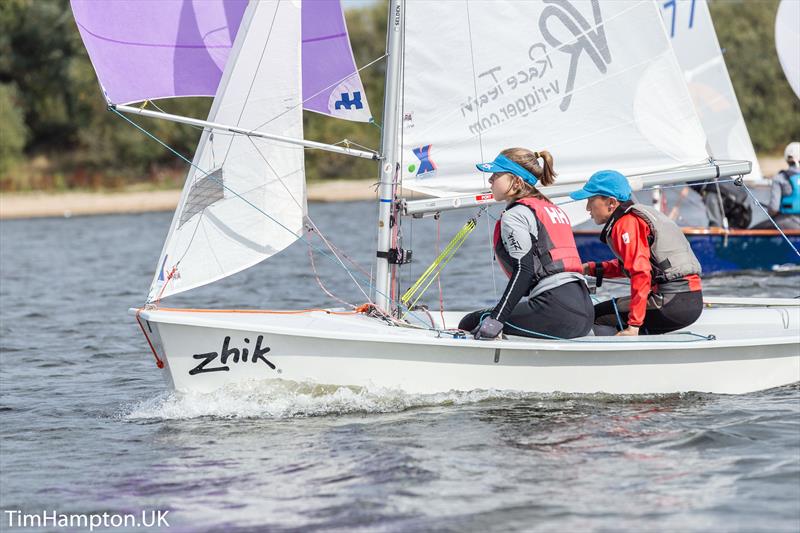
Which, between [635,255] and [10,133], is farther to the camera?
[10,133]

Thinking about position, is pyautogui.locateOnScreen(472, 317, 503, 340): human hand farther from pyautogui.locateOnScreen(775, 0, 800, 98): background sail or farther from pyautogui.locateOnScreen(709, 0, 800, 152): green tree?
pyautogui.locateOnScreen(709, 0, 800, 152): green tree

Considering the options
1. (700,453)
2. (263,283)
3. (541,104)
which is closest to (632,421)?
(700,453)

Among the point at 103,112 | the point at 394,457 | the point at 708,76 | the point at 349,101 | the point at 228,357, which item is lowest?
the point at 394,457

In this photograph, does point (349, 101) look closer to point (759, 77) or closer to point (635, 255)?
point (635, 255)

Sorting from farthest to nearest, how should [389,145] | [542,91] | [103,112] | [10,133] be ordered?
1. [103,112]
2. [10,133]
3. [542,91]
4. [389,145]

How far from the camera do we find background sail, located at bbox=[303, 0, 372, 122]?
7.07 m

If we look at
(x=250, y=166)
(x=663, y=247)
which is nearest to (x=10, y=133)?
(x=250, y=166)

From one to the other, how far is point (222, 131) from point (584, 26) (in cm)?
249

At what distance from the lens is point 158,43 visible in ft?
24.2

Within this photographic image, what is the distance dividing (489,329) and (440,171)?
138 cm

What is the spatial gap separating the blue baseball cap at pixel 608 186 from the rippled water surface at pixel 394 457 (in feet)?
3.65

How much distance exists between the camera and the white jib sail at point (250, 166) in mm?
6641

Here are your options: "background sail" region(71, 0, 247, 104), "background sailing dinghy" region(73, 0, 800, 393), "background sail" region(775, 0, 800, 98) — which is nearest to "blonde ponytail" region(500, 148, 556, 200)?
"background sailing dinghy" region(73, 0, 800, 393)

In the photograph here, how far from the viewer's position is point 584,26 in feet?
25.0
